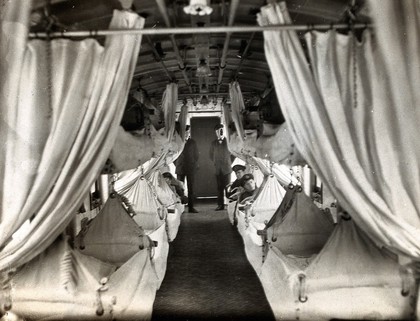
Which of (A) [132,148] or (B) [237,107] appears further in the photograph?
(B) [237,107]

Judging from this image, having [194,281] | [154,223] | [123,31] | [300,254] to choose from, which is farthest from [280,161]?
[123,31]

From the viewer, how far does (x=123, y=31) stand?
8.42 ft

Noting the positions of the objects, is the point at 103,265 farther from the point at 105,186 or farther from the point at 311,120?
the point at 105,186

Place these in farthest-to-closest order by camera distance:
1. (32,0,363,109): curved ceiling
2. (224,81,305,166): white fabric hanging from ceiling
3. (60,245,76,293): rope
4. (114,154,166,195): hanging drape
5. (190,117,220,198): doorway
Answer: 1. (190,117,220,198): doorway
2. (114,154,166,195): hanging drape
3. (224,81,305,166): white fabric hanging from ceiling
4. (32,0,363,109): curved ceiling
5. (60,245,76,293): rope

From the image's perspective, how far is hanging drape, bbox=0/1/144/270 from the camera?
250 cm

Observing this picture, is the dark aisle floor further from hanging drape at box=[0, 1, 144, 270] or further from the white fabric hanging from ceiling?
hanging drape at box=[0, 1, 144, 270]

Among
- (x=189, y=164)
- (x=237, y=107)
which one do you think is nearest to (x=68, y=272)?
(x=237, y=107)


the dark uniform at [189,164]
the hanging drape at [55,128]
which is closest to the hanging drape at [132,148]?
the hanging drape at [55,128]

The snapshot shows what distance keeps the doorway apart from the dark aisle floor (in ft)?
15.3

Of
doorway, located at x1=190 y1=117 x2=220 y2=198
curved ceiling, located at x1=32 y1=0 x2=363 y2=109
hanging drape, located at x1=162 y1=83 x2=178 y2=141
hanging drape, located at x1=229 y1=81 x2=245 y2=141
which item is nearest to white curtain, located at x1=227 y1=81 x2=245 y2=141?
hanging drape, located at x1=229 y1=81 x2=245 y2=141

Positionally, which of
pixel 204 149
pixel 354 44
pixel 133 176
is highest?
pixel 354 44

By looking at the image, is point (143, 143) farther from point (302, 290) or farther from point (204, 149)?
point (204, 149)

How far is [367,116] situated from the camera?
258 centimetres

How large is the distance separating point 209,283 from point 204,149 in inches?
306
